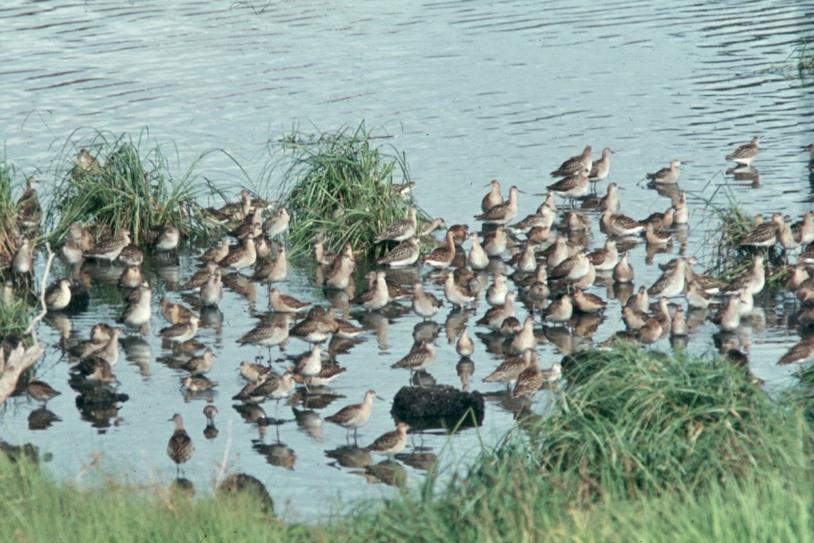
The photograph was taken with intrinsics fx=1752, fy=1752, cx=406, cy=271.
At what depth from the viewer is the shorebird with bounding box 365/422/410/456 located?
15.4 m

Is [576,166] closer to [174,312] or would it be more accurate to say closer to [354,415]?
[174,312]

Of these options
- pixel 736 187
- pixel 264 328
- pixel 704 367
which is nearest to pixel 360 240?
pixel 264 328

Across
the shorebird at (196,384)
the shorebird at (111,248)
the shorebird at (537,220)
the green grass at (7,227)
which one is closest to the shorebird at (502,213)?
the shorebird at (537,220)

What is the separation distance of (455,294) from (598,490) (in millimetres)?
8893

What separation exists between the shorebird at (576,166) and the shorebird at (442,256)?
418cm

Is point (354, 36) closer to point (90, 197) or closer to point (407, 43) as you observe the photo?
point (407, 43)

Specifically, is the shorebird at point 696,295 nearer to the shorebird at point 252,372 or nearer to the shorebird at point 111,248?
the shorebird at point 252,372

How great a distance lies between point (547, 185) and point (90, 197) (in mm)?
7235

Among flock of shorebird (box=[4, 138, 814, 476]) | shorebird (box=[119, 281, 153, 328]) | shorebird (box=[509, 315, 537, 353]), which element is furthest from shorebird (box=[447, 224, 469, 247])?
shorebird (box=[119, 281, 153, 328])

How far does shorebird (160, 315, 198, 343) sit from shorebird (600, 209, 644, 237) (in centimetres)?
677

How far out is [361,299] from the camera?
814 inches

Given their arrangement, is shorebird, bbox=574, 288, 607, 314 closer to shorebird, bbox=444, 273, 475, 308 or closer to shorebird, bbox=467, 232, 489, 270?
shorebird, bbox=444, 273, 475, 308

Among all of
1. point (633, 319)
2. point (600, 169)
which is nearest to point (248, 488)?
point (633, 319)

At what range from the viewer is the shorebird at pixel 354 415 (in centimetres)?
1599
